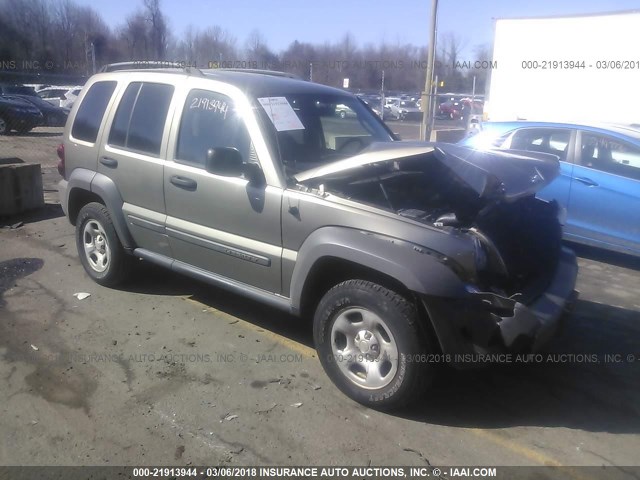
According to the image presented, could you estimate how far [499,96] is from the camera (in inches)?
523

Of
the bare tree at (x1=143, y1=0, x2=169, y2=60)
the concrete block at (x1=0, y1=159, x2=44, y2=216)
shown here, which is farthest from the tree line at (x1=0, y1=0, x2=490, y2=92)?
the concrete block at (x1=0, y1=159, x2=44, y2=216)

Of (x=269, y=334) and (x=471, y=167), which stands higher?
(x=471, y=167)

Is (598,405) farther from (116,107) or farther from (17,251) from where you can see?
(17,251)

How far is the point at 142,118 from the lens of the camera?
191 inches

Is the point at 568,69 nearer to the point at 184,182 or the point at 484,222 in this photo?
the point at 484,222

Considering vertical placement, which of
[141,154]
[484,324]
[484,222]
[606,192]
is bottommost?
[484,324]

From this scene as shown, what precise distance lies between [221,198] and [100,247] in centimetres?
186

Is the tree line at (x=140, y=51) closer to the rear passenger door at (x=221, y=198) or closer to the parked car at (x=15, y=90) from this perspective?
the parked car at (x=15, y=90)

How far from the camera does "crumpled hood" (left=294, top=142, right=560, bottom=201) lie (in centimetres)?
345

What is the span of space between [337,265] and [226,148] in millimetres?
1094

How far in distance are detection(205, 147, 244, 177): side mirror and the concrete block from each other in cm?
514

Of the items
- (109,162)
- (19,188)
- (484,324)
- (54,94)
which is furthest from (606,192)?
(54,94)

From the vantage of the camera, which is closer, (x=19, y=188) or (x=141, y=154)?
(x=141, y=154)

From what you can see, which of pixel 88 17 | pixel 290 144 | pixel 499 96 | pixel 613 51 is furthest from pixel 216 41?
pixel 290 144
